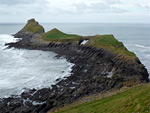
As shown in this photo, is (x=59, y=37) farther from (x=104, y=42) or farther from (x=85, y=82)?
(x=85, y=82)

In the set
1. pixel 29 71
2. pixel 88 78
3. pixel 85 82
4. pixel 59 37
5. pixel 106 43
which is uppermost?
pixel 59 37

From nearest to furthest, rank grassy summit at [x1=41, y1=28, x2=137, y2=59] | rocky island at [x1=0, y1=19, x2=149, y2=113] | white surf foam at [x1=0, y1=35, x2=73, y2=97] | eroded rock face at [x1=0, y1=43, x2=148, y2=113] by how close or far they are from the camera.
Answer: eroded rock face at [x1=0, y1=43, x2=148, y2=113] → rocky island at [x1=0, y1=19, x2=149, y2=113] → white surf foam at [x1=0, y1=35, x2=73, y2=97] → grassy summit at [x1=41, y1=28, x2=137, y2=59]

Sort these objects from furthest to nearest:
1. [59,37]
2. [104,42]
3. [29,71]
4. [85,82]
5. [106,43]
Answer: [59,37], [104,42], [106,43], [29,71], [85,82]

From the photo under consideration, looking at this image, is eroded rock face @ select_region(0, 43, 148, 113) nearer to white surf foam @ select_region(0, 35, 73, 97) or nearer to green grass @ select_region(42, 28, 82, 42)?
white surf foam @ select_region(0, 35, 73, 97)

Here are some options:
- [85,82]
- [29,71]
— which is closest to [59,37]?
[29,71]

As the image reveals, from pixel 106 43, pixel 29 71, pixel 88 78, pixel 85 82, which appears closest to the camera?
pixel 85 82

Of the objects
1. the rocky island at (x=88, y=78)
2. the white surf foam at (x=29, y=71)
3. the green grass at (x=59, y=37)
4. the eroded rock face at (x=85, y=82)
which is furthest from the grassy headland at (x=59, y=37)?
the eroded rock face at (x=85, y=82)

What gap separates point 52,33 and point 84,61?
169 feet

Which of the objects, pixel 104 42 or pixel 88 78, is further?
pixel 104 42

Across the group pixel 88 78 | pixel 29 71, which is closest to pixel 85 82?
pixel 88 78

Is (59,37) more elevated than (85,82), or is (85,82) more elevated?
(59,37)

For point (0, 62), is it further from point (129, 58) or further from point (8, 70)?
point (129, 58)

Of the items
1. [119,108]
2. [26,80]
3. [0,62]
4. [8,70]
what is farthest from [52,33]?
[119,108]

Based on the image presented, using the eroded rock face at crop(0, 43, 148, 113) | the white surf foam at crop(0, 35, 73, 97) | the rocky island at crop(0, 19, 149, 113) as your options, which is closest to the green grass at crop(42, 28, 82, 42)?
the rocky island at crop(0, 19, 149, 113)
